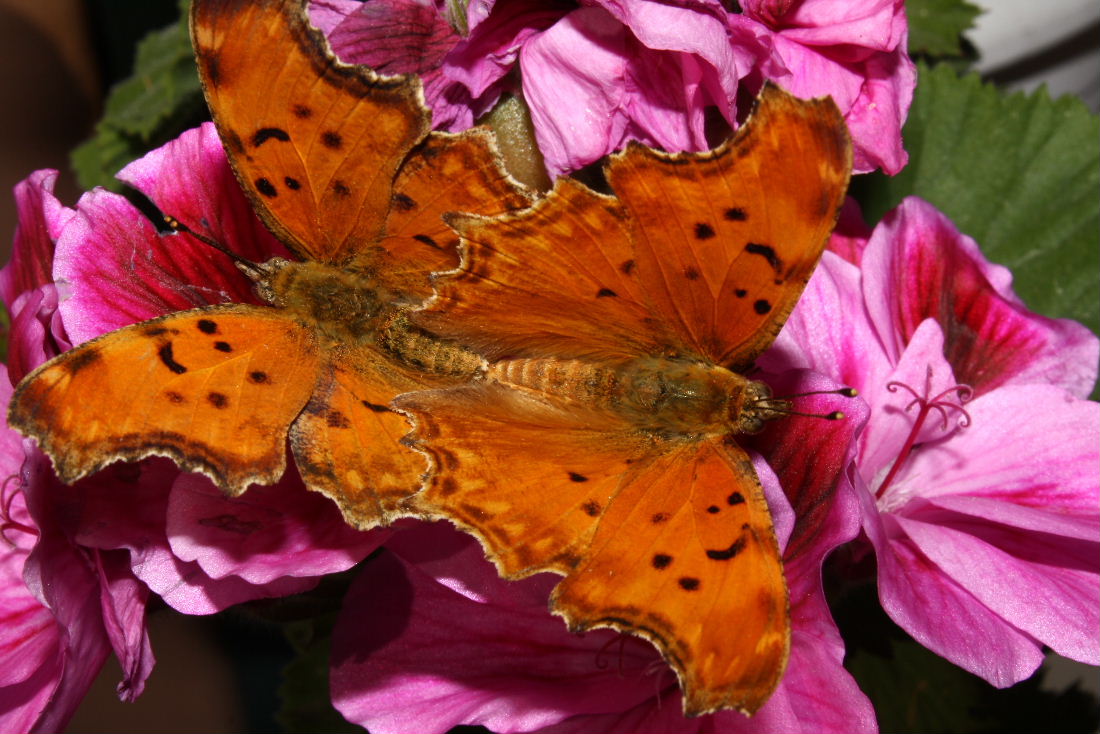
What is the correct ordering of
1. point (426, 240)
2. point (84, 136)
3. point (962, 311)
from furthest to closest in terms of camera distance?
point (84, 136) < point (962, 311) < point (426, 240)

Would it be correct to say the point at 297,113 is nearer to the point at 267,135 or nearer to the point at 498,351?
the point at 267,135

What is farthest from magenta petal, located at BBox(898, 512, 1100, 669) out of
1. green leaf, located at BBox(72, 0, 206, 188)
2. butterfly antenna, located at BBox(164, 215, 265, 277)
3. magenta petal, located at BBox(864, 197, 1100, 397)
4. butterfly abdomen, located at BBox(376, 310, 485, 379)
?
green leaf, located at BBox(72, 0, 206, 188)

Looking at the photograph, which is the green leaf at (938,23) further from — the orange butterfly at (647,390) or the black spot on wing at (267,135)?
the black spot on wing at (267,135)

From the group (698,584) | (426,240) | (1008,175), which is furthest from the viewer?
(1008,175)

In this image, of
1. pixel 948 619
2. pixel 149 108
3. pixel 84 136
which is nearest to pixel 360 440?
pixel 948 619

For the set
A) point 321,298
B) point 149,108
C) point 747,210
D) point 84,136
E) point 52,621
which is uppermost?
point 747,210

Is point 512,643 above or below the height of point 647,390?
below

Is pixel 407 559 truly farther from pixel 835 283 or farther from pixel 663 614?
pixel 835 283

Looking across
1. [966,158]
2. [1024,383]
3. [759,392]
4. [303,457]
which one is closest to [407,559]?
[303,457]
